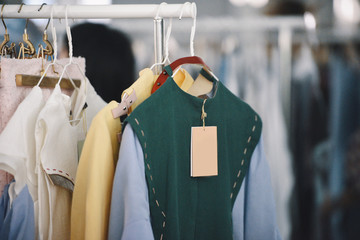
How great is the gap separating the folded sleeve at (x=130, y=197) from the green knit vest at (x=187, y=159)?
0.02 meters

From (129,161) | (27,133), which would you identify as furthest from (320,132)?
(27,133)

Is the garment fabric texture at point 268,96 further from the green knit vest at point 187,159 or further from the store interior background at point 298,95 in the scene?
the green knit vest at point 187,159

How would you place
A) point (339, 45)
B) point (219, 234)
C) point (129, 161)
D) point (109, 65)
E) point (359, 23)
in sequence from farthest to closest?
point (359, 23) → point (339, 45) → point (109, 65) → point (219, 234) → point (129, 161)

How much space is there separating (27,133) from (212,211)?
429 mm

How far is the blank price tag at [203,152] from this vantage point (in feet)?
2.12

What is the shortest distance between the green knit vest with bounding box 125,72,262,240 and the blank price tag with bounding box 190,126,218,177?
17 millimetres

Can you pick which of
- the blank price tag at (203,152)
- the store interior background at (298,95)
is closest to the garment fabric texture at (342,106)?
the store interior background at (298,95)

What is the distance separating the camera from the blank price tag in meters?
0.65

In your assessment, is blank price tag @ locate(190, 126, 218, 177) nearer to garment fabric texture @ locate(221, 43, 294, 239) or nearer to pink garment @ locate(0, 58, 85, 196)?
pink garment @ locate(0, 58, 85, 196)

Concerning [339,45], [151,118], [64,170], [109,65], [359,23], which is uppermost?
[359,23]

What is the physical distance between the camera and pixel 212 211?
2.22 feet

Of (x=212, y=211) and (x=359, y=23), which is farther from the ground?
(x=359, y=23)

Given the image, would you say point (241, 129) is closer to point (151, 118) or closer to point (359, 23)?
point (151, 118)

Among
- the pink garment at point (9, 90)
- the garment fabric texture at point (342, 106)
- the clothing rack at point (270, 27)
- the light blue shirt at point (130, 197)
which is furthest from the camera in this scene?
the garment fabric texture at point (342, 106)
